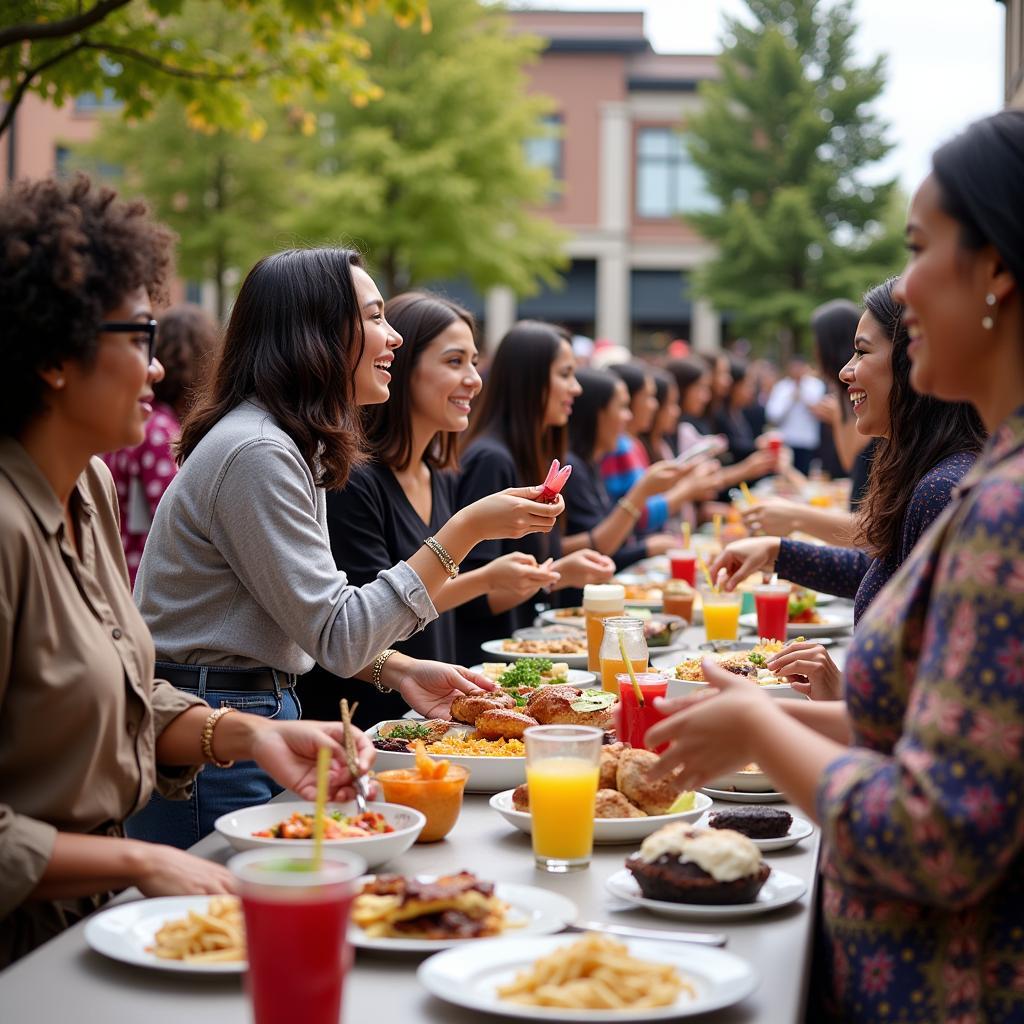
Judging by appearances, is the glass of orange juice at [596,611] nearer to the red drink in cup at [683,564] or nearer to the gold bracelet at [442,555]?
the gold bracelet at [442,555]

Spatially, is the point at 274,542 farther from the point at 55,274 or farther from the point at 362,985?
the point at 362,985

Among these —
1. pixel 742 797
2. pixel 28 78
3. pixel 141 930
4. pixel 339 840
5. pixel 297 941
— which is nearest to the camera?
pixel 297 941

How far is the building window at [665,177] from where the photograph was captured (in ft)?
126

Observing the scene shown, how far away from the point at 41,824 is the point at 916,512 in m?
2.04

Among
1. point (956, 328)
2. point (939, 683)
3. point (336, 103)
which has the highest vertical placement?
point (336, 103)

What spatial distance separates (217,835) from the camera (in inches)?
97.7

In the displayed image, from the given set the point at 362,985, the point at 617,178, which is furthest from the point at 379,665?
the point at 617,178

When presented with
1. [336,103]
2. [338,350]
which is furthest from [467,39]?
[338,350]

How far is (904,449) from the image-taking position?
3453 mm

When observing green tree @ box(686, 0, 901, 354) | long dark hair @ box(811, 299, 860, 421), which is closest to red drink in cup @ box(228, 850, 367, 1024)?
long dark hair @ box(811, 299, 860, 421)

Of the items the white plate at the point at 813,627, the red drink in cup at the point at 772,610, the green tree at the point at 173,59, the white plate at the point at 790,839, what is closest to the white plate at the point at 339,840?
the white plate at the point at 790,839

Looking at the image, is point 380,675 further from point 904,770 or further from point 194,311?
point 194,311

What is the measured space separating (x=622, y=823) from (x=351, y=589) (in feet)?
3.25

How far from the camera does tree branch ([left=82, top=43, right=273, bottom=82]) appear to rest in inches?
246
